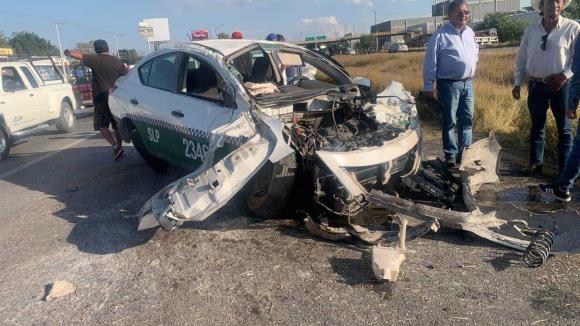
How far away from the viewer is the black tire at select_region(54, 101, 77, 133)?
1041cm

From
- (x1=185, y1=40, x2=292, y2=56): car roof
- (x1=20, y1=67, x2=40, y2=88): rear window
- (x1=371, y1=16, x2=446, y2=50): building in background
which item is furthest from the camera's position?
(x1=371, y1=16, x2=446, y2=50): building in background

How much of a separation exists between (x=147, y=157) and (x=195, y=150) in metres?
1.74

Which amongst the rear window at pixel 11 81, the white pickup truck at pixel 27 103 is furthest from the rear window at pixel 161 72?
the rear window at pixel 11 81

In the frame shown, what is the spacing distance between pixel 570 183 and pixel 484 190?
0.80 metres

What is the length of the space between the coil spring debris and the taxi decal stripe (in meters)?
2.26

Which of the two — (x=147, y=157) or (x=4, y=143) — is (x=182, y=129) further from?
(x=4, y=143)

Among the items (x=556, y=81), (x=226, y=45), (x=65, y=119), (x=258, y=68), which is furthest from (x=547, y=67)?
(x=65, y=119)

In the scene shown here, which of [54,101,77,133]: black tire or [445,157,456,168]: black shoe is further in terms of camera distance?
[54,101,77,133]: black tire

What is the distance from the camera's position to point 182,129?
4.34 meters

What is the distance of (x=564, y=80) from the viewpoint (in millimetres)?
4531

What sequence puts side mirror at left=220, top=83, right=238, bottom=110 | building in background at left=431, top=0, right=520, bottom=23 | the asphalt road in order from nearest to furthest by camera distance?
the asphalt road < side mirror at left=220, top=83, right=238, bottom=110 < building in background at left=431, top=0, right=520, bottom=23

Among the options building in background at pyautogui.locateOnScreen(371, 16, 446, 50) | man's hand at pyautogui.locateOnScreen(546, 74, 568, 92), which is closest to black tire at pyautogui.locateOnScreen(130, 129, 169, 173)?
man's hand at pyautogui.locateOnScreen(546, 74, 568, 92)

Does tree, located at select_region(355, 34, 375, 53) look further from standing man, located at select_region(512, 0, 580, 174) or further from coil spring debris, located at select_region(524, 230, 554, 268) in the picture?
coil spring debris, located at select_region(524, 230, 554, 268)

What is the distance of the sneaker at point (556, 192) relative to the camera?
4184 mm
